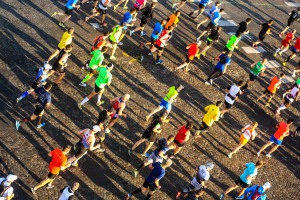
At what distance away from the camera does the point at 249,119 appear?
591 inches

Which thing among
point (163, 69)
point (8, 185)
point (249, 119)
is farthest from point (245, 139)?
point (8, 185)

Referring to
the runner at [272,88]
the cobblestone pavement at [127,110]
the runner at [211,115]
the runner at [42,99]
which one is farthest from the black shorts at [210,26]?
the runner at [42,99]

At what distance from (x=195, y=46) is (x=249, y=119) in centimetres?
374

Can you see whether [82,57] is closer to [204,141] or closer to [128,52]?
[128,52]

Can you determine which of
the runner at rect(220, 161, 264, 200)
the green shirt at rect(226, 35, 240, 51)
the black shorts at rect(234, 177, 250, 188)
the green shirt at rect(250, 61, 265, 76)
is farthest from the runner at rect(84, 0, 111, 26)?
the black shorts at rect(234, 177, 250, 188)

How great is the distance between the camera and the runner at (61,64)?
1310cm

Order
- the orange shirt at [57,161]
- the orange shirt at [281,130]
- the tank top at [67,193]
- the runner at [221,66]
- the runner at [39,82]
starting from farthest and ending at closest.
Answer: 1. the runner at [221,66]
2. the orange shirt at [281,130]
3. the runner at [39,82]
4. the orange shirt at [57,161]
5. the tank top at [67,193]

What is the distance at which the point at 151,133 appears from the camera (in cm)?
1165

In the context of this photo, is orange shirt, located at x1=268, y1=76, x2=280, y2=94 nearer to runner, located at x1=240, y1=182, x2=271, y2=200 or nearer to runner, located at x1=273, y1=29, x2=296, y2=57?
runner, located at x1=273, y1=29, x2=296, y2=57

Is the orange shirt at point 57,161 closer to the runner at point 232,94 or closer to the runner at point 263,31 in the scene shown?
the runner at point 232,94

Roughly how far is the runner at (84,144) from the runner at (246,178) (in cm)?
448

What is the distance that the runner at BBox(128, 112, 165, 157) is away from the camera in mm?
11469

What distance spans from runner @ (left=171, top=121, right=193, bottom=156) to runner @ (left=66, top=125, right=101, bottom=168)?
2604 mm

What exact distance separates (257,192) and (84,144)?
5.24m
